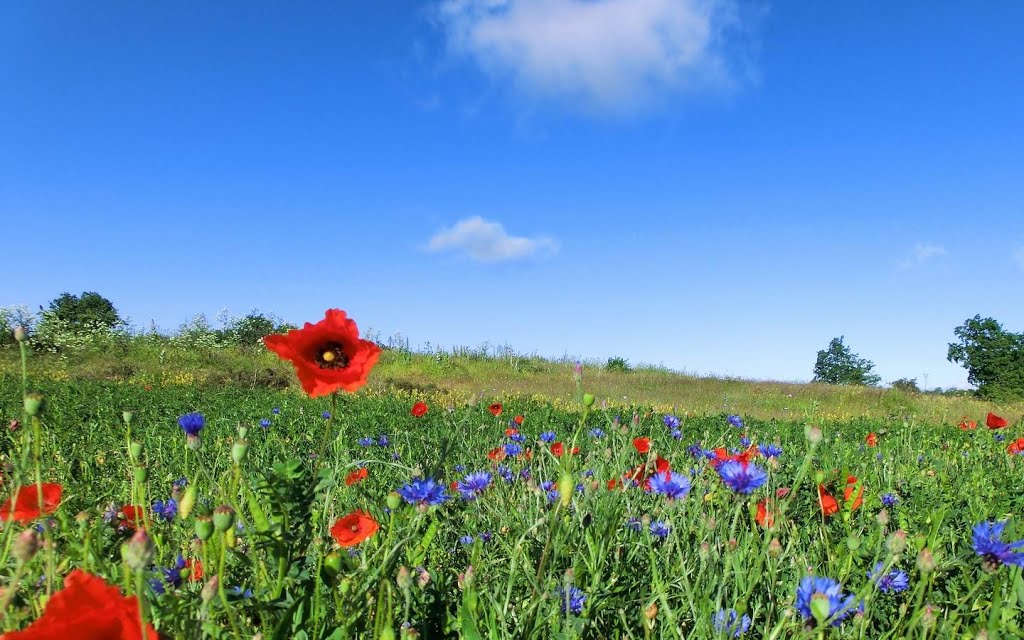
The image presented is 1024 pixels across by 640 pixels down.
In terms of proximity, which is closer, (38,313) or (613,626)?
(613,626)

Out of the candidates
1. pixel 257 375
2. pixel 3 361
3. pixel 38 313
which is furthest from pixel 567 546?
pixel 38 313

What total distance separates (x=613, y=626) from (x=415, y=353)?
49.3 ft

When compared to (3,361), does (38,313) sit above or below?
above

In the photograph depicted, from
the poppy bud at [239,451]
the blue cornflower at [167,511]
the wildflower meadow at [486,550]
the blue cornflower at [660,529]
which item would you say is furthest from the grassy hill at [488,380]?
the poppy bud at [239,451]

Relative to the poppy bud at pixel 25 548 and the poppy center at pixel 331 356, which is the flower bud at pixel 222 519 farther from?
the poppy center at pixel 331 356

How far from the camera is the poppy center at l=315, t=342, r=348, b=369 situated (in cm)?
143

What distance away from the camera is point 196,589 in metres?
1.38

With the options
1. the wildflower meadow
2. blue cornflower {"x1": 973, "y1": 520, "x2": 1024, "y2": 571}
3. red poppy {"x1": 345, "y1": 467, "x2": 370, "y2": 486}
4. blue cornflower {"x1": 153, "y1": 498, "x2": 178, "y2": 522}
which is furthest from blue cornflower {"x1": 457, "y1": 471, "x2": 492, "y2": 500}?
blue cornflower {"x1": 973, "y1": 520, "x2": 1024, "y2": 571}

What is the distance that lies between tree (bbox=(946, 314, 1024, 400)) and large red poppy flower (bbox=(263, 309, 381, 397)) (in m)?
32.6

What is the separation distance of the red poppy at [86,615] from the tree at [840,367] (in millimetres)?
46277

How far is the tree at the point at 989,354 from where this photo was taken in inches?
1154

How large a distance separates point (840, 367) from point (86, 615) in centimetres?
4900

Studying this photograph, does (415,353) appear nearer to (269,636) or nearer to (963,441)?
(963,441)

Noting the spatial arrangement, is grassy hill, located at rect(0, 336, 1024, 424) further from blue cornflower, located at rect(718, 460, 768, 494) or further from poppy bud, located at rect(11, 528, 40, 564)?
poppy bud, located at rect(11, 528, 40, 564)
